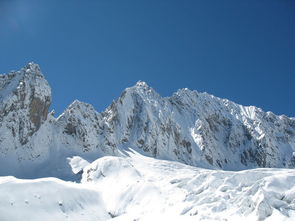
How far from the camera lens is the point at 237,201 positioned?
3828 cm

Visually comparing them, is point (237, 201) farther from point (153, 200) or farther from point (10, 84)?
point (10, 84)

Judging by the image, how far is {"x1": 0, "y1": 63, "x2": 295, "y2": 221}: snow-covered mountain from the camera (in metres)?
39.7

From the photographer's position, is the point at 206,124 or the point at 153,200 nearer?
the point at 153,200

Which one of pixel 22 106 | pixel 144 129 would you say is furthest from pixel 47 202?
pixel 144 129

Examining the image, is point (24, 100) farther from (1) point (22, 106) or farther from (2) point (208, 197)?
(2) point (208, 197)

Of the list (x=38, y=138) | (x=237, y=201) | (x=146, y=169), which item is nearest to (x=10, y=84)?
(x=38, y=138)

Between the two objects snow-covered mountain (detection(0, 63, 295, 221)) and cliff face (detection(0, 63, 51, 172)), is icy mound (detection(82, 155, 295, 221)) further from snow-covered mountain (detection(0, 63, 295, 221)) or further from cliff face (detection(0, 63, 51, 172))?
cliff face (detection(0, 63, 51, 172))

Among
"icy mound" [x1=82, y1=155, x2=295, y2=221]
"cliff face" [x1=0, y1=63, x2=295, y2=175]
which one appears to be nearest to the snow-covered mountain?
"icy mound" [x1=82, y1=155, x2=295, y2=221]

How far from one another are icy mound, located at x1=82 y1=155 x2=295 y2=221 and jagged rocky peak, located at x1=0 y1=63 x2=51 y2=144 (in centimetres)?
2725

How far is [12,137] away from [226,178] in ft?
144

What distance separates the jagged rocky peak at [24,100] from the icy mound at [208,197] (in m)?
27.3

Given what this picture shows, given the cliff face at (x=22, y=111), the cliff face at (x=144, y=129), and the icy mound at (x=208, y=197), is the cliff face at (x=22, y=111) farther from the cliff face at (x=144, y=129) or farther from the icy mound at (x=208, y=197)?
the icy mound at (x=208, y=197)

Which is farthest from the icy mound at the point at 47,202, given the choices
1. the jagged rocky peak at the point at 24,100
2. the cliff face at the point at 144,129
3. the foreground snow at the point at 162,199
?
the jagged rocky peak at the point at 24,100

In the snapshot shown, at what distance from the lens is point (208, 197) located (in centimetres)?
4075
